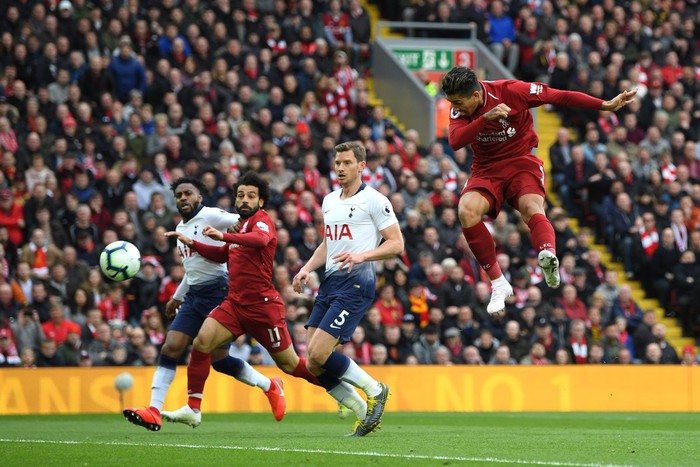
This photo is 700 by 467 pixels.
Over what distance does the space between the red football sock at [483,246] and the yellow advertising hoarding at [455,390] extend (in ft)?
22.7

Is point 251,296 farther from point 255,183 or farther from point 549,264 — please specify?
point 549,264

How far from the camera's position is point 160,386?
1280cm

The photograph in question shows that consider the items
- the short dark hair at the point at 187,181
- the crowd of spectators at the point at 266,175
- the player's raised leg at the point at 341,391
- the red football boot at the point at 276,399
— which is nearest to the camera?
the player's raised leg at the point at 341,391

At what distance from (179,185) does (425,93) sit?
1252 cm

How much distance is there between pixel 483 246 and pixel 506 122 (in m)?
1.16

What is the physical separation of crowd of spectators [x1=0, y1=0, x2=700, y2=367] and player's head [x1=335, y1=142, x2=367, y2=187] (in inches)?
258

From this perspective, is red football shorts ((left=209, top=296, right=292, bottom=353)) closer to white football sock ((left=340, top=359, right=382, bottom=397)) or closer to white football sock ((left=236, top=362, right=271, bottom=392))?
white football sock ((left=236, top=362, right=271, bottom=392))

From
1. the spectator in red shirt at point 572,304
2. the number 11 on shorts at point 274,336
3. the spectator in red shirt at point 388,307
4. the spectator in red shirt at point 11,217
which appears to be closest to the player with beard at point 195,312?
the number 11 on shorts at point 274,336

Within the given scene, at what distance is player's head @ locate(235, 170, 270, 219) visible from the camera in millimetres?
12534

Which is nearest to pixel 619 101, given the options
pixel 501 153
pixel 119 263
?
pixel 501 153

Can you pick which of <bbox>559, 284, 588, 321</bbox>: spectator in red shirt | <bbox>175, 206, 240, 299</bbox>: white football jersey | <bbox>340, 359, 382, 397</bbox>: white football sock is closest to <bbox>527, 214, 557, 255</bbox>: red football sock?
<bbox>340, 359, 382, 397</bbox>: white football sock

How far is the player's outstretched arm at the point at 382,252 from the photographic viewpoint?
11.4m

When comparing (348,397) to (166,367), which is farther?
(166,367)

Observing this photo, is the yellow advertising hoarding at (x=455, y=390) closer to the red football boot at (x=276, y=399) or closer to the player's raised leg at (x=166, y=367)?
the red football boot at (x=276, y=399)
